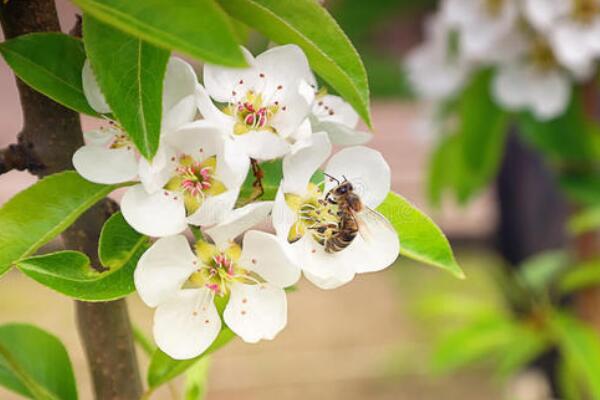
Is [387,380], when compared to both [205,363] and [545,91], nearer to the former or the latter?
[545,91]

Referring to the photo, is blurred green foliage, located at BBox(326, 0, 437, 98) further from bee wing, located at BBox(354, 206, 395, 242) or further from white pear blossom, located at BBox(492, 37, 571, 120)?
bee wing, located at BBox(354, 206, 395, 242)

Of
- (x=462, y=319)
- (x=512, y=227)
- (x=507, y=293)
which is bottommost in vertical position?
(x=462, y=319)

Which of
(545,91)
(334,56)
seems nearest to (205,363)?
(334,56)

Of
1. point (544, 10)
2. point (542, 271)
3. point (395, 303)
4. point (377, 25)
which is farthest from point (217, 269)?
point (395, 303)

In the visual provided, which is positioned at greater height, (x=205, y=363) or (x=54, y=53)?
(x=54, y=53)

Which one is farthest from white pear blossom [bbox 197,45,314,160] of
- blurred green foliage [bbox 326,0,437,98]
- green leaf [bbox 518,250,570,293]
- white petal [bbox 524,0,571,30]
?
blurred green foliage [bbox 326,0,437,98]

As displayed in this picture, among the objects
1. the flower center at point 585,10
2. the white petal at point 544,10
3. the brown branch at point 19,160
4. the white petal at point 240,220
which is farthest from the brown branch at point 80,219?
the flower center at point 585,10
